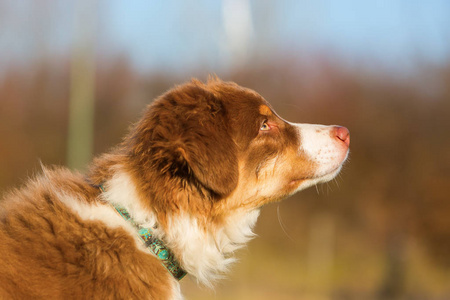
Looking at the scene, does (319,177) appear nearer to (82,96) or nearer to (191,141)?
(191,141)

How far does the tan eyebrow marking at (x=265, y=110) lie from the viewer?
510 centimetres

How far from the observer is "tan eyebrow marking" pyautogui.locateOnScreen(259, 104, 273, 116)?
510 centimetres

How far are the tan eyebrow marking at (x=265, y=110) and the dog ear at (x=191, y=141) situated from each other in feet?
1.77

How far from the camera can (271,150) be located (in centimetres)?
503

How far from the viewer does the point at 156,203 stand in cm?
415

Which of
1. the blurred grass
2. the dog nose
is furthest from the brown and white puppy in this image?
the blurred grass

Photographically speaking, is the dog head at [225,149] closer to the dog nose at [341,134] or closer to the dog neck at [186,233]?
the dog nose at [341,134]

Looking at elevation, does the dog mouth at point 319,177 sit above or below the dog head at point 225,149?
below

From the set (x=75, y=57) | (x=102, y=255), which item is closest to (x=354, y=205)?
(x=75, y=57)

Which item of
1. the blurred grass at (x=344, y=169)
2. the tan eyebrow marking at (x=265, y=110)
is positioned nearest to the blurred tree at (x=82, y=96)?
the blurred grass at (x=344, y=169)

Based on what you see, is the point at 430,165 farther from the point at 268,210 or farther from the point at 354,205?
the point at 268,210

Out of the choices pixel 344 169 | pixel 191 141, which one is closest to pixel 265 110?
pixel 191 141

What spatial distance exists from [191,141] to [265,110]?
1096 mm

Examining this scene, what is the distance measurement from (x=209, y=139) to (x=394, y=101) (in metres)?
17.8
